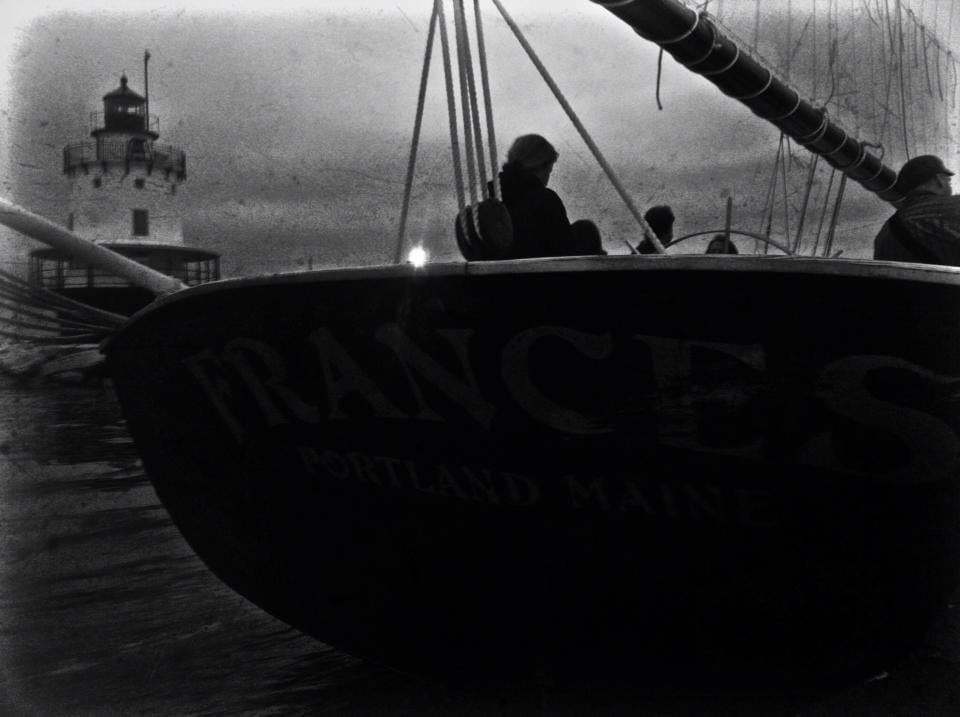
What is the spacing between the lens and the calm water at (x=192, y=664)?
2.95m

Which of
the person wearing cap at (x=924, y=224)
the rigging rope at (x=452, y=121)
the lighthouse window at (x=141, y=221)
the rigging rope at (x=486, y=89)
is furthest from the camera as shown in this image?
the lighthouse window at (x=141, y=221)

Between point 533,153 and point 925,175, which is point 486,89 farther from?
point 925,175

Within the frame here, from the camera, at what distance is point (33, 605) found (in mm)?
4512

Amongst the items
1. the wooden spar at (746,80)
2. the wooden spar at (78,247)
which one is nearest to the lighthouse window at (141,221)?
the wooden spar at (746,80)

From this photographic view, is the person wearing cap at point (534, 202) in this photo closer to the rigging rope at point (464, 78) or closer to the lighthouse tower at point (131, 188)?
the rigging rope at point (464, 78)

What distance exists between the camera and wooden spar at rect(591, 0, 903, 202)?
170 inches

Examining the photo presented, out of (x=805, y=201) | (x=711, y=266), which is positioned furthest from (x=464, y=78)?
(x=805, y=201)

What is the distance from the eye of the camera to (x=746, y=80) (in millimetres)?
5688

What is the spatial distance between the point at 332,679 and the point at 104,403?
21374 mm

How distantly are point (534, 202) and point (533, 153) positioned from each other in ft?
0.76

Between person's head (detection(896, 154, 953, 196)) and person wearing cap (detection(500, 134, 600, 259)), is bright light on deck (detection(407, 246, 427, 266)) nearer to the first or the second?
person wearing cap (detection(500, 134, 600, 259))

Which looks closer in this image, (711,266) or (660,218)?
(711,266)

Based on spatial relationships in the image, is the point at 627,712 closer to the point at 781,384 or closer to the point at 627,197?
the point at 781,384

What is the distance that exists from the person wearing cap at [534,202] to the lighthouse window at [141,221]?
31440 millimetres
